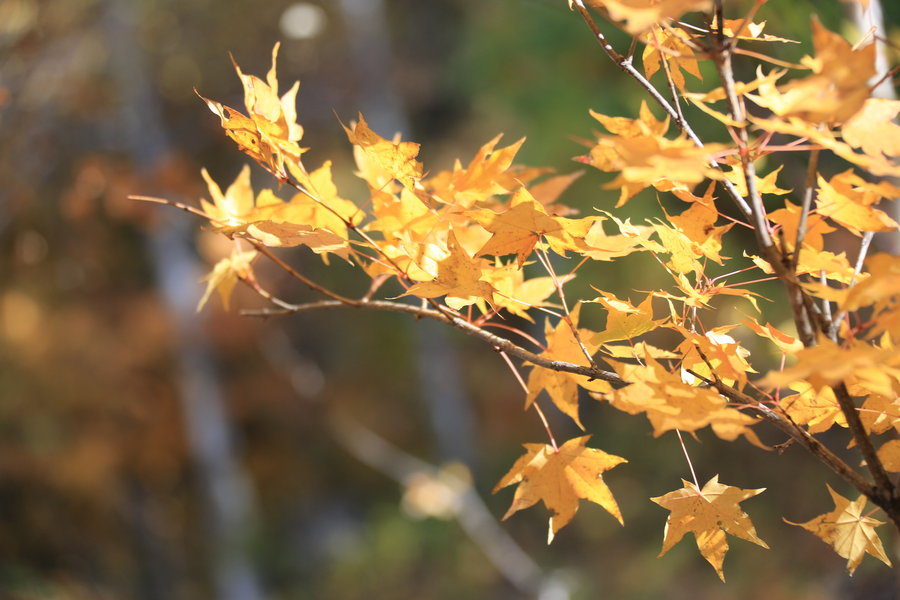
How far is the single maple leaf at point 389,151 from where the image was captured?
1.27 ft

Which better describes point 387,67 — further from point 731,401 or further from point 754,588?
point 731,401

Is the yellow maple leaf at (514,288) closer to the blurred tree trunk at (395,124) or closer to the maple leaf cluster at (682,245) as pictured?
the maple leaf cluster at (682,245)

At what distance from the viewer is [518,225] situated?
15.3 inches

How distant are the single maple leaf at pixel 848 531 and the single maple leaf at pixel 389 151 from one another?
315mm

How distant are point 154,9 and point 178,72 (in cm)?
42

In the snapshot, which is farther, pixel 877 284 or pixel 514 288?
pixel 514 288

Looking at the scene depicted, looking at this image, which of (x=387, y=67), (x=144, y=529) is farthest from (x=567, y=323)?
(x=144, y=529)

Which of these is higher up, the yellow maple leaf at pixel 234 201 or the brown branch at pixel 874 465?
the yellow maple leaf at pixel 234 201

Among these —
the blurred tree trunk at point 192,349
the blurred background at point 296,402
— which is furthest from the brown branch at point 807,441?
the blurred tree trunk at point 192,349

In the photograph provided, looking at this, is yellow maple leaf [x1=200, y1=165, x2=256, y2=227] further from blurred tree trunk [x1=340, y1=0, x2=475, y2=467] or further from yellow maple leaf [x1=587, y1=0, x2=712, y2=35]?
blurred tree trunk [x1=340, y1=0, x2=475, y2=467]

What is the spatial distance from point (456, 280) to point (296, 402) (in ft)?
19.4

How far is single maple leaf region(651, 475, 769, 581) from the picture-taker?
0.42 metres

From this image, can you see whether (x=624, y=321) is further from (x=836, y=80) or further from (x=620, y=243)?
(x=836, y=80)

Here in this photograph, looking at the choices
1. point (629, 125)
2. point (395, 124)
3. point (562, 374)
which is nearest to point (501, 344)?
point (562, 374)
